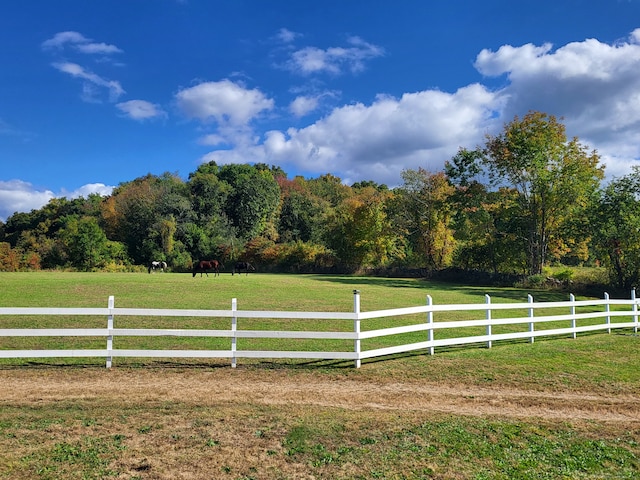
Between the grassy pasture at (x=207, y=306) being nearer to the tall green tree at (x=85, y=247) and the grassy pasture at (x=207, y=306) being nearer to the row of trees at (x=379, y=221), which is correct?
the row of trees at (x=379, y=221)

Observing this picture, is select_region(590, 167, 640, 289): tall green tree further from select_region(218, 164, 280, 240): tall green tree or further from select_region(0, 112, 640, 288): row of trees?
select_region(218, 164, 280, 240): tall green tree

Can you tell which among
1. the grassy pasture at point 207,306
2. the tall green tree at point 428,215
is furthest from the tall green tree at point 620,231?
the tall green tree at point 428,215

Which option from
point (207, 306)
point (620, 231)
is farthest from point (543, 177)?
point (207, 306)

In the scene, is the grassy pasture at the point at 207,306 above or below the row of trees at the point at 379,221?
below

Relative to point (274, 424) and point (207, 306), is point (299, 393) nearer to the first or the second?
point (274, 424)

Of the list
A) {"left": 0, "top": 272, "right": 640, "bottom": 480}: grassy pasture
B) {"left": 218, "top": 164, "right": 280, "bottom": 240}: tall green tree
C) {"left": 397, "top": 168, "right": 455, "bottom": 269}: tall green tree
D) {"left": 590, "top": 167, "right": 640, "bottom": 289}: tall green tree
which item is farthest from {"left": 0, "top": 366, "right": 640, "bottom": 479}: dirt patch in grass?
{"left": 218, "top": 164, "right": 280, "bottom": 240}: tall green tree

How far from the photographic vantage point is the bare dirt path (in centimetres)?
730

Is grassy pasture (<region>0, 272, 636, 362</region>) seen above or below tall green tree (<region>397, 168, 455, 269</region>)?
below

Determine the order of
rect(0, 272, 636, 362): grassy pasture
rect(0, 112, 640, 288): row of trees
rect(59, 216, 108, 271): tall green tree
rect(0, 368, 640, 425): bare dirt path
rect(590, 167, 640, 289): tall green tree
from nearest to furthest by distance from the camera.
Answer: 1. rect(0, 368, 640, 425): bare dirt path
2. rect(0, 272, 636, 362): grassy pasture
3. rect(590, 167, 640, 289): tall green tree
4. rect(0, 112, 640, 288): row of trees
5. rect(59, 216, 108, 271): tall green tree

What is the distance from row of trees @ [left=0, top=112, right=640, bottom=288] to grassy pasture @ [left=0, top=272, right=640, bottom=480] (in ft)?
90.1

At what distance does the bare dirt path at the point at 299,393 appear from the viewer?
7305mm

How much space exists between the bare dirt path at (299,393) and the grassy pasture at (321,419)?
4 cm

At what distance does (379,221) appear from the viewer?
57.5 m

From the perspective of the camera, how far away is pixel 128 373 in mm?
9180
